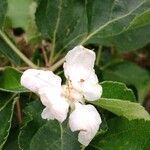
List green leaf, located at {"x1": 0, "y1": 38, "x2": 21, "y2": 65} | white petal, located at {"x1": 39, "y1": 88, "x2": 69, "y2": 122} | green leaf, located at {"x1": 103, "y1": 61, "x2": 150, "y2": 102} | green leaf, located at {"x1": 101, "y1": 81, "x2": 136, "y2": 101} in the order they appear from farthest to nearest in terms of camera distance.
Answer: green leaf, located at {"x1": 103, "y1": 61, "x2": 150, "y2": 102}
green leaf, located at {"x1": 0, "y1": 38, "x2": 21, "y2": 65}
green leaf, located at {"x1": 101, "y1": 81, "x2": 136, "y2": 101}
white petal, located at {"x1": 39, "y1": 88, "x2": 69, "y2": 122}

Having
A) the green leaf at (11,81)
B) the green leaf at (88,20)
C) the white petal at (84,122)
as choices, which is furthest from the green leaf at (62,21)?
the white petal at (84,122)

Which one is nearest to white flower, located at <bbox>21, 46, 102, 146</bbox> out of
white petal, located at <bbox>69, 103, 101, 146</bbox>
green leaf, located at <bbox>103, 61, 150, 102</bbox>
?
white petal, located at <bbox>69, 103, 101, 146</bbox>

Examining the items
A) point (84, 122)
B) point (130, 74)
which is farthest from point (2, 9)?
point (130, 74)

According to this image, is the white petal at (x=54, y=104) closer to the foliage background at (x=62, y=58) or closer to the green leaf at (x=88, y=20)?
the foliage background at (x=62, y=58)

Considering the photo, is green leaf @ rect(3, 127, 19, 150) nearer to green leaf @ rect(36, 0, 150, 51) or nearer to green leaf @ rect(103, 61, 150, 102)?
green leaf @ rect(36, 0, 150, 51)

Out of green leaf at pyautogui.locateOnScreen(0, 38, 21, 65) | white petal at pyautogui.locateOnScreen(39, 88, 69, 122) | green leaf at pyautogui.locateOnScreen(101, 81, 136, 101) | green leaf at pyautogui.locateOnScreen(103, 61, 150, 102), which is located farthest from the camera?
green leaf at pyautogui.locateOnScreen(103, 61, 150, 102)

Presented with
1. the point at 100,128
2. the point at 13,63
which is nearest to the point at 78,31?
the point at 13,63

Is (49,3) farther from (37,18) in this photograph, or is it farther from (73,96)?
(73,96)

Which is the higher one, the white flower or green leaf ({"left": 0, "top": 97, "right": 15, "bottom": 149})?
the white flower
